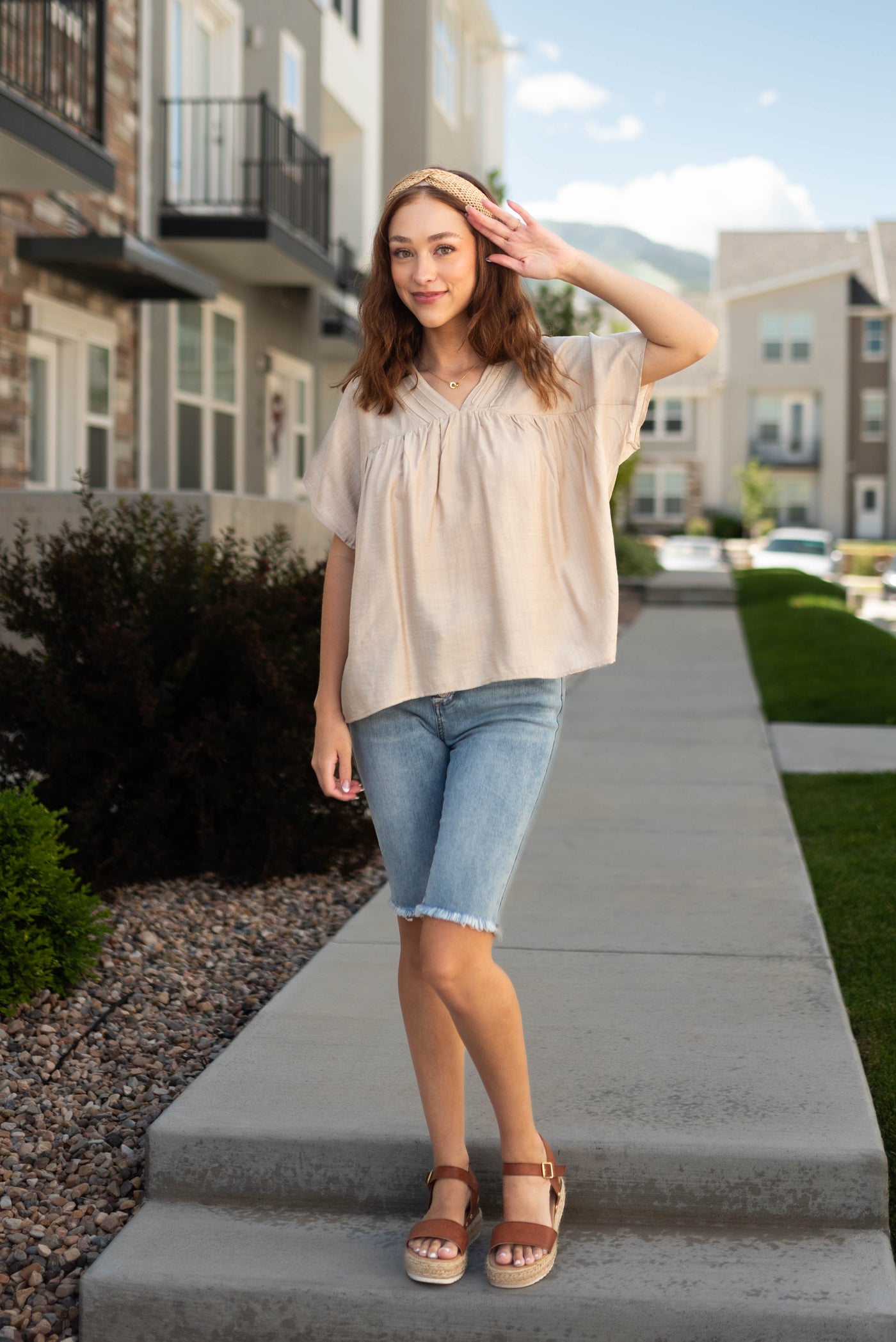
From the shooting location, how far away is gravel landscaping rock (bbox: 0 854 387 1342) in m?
2.82

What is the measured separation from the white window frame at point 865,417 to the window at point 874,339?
1148 millimetres

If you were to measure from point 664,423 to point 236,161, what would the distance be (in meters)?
40.8

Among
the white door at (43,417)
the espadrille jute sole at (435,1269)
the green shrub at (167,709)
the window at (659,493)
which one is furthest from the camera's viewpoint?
the window at (659,493)

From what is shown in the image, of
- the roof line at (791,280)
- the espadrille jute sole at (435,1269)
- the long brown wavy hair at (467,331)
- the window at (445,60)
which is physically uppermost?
the roof line at (791,280)

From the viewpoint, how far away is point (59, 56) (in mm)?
10039

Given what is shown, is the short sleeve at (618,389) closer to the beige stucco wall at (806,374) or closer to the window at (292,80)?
the window at (292,80)

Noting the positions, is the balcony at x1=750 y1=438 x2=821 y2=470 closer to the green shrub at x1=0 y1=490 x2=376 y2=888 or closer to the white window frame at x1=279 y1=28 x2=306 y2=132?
the white window frame at x1=279 y1=28 x2=306 y2=132

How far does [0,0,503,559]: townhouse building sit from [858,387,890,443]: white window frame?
3537 centimetres

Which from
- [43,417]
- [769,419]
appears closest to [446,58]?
[43,417]

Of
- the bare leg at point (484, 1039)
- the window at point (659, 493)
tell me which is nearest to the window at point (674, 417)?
the window at point (659, 493)

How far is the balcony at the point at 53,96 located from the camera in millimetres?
8320

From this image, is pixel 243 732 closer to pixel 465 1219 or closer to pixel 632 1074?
pixel 632 1074

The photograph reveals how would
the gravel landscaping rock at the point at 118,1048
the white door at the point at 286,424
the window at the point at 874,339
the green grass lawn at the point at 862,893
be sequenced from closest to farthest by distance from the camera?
the gravel landscaping rock at the point at 118,1048 < the green grass lawn at the point at 862,893 < the white door at the point at 286,424 < the window at the point at 874,339

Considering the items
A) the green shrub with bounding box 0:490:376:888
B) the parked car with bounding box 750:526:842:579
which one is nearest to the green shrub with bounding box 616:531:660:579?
the parked car with bounding box 750:526:842:579
